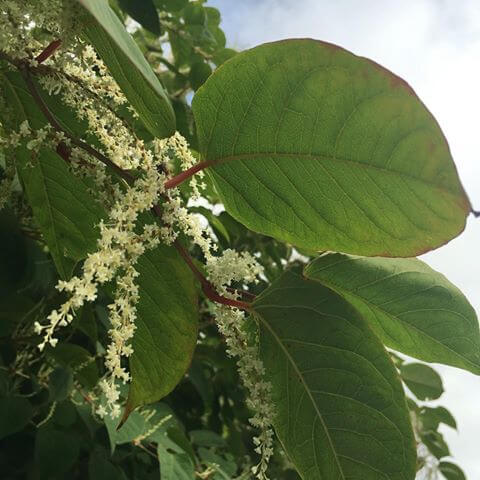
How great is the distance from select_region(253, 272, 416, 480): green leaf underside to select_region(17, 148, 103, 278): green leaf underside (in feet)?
0.99

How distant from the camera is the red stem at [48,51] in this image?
65 centimetres

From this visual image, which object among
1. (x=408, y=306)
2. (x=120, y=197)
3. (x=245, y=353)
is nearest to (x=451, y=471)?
(x=408, y=306)

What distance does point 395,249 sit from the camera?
61cm

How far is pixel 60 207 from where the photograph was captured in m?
0.85

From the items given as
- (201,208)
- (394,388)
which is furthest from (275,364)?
(201,208)

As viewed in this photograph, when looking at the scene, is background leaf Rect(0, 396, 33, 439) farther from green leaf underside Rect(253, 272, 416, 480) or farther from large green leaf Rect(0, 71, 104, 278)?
green leaf underside Rect(253, 272, 416, 480)

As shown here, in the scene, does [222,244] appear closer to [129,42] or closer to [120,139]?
[120,139]

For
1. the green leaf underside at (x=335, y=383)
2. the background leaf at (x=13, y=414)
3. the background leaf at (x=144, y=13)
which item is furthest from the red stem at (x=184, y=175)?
the background leaf at (x=13, y=414)

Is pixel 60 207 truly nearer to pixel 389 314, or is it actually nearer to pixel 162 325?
pixel 162 325

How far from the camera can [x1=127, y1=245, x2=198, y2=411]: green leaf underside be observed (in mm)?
679

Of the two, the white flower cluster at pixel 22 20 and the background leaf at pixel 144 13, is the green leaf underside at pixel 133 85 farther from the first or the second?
the background leaf at pixel 144 13

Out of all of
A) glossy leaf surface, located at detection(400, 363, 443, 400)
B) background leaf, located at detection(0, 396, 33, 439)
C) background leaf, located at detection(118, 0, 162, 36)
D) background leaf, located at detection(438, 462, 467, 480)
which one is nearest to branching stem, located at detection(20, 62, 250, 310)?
background leaf, located at detection(118, 0, 162, 36)

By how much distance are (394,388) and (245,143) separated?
270mm

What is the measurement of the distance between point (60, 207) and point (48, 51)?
245 mm
